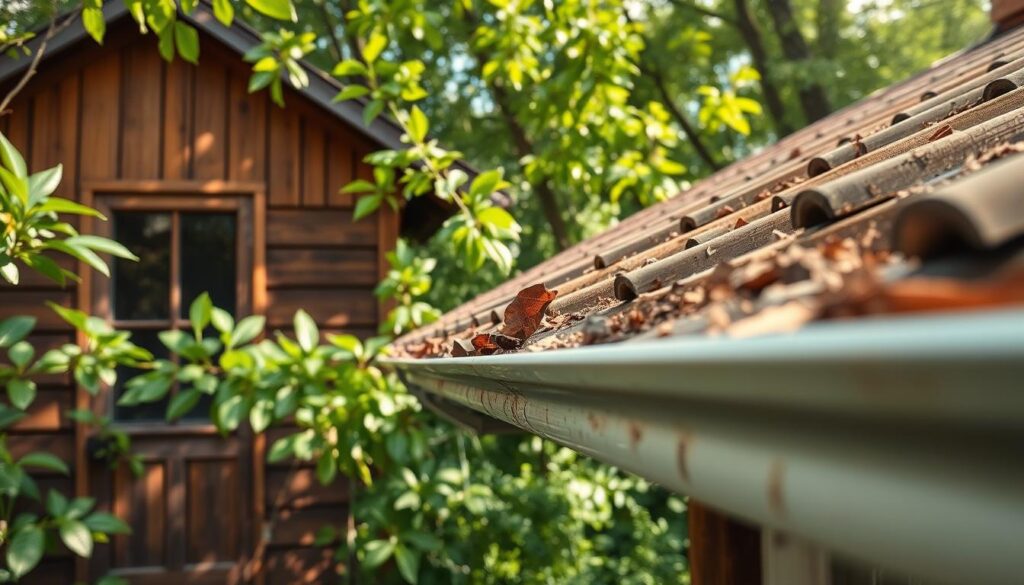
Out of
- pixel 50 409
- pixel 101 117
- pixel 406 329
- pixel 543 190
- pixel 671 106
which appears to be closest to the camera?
pixel 406 329

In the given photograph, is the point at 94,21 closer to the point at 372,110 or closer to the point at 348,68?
the point at 348,68

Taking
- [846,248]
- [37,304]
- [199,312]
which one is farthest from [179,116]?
[846,248]

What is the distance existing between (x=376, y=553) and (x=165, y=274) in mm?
2278

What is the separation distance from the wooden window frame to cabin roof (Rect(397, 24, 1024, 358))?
350cm

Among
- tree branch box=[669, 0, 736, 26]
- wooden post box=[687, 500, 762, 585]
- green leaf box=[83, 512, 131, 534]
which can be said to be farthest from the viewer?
tree branch box=[669, 0, 736, 26]

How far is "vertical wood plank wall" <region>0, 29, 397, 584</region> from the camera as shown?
536 cm

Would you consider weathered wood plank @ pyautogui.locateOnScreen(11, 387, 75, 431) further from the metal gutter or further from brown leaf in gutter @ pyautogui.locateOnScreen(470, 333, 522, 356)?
the metal gutter

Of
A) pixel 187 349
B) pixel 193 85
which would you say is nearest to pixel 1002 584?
pixel 187 349

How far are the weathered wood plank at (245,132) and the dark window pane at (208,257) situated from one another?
0.30m

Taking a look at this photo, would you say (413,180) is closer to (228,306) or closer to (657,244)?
(228,306)

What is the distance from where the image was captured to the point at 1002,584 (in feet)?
1.59

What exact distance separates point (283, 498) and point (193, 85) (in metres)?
2.60

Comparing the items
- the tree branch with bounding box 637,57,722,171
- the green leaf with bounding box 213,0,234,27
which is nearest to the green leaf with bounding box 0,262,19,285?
the green leaf with bounding box 213,0,234,27

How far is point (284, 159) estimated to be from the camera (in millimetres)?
5566
